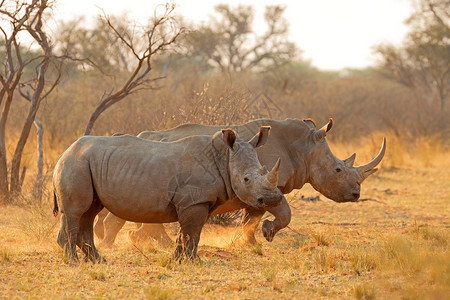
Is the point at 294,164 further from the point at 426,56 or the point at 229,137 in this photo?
the point at 426,56

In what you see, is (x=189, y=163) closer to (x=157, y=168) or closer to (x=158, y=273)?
(x=157, y=168)

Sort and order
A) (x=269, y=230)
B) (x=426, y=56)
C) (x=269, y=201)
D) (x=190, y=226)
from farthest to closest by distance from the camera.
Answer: (x=426, y=56), (x=269, y=230), (x=190, y=226), (x=269, y=201)

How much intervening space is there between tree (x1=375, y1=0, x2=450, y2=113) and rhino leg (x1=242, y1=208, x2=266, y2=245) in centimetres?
1967

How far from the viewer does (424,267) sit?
6.38 m

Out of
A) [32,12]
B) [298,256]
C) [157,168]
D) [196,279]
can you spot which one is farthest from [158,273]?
[32,12]

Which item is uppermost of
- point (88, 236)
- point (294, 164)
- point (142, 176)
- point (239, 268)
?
point (294, 164)

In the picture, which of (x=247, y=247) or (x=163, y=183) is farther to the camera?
(x=247, y=247)

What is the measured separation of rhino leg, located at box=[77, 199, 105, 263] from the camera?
23.5 ft

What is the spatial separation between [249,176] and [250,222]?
1.65m

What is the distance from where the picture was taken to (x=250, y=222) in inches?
330

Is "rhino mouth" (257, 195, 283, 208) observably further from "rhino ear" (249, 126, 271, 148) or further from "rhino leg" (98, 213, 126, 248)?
"rhino leg" (98, 213, 126, 248)

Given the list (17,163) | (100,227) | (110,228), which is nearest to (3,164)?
(17,163)

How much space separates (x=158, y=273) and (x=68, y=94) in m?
16.9

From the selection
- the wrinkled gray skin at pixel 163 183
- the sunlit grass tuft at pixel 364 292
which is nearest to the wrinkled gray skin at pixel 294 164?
the wrinkled gray skin at pixel 163 183
